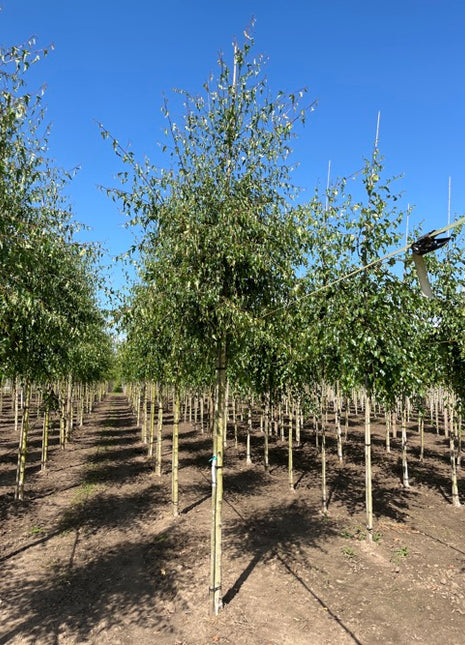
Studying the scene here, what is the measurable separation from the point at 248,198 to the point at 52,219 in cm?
489

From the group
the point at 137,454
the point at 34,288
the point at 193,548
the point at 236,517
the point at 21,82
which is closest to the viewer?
the point at 21,82

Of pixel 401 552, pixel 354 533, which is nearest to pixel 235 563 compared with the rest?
pixel 354 533

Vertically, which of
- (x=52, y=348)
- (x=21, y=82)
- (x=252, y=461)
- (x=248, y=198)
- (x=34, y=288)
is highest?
(x=21, y=82)

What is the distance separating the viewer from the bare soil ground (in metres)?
6.17

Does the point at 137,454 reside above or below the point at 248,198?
below

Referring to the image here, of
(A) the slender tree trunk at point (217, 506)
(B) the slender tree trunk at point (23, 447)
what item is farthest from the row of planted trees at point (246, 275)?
(B) the slender tree trunk at point (23, 447)

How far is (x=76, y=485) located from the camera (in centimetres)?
1434

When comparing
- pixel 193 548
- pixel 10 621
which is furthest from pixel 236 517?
pixel 10 621

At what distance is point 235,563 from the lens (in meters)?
8.33

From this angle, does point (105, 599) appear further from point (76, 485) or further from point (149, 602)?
point (76, 485)

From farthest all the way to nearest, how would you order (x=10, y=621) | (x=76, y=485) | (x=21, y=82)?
(x=76, y=485) → (x=10, y=621) → (x=21, y=82)

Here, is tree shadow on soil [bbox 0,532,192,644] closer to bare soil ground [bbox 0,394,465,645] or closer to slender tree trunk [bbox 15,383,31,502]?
bare soil ground [bbox 0,394,465,645]

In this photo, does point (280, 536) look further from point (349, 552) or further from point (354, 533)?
point (354, 533)

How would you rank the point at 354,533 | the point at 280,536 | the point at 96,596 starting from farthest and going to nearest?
the point at 354,533 < the point at 280,536 < the point at 96,596
